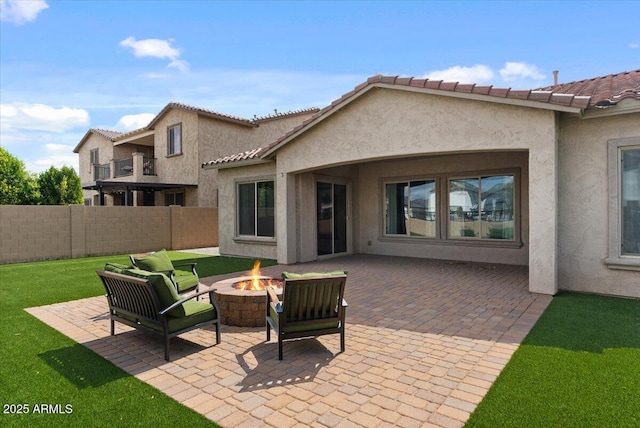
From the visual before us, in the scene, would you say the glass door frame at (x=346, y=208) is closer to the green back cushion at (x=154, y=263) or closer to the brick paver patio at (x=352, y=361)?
the brick paver patio at (x=352, y=361)

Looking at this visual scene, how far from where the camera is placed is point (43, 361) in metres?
4.64

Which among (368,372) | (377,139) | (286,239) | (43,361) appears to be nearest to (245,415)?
(368,372)

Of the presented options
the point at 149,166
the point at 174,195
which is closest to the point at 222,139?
the point at 174,195

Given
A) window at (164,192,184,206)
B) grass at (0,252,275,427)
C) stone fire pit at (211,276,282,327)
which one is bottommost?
grass at (0,252,275,427)

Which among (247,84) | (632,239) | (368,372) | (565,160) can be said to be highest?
(247,84)

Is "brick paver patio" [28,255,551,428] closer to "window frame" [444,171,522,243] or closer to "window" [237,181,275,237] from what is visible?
"window frame" [444,171,522,243]

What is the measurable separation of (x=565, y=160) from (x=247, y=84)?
35.8 ft

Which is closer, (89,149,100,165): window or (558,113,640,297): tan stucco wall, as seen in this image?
(558,113,640,297): tan stucco wall

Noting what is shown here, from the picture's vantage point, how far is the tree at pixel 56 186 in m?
23.8

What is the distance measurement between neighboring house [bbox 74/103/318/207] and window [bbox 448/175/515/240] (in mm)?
14263

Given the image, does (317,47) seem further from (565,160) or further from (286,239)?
(565,160)

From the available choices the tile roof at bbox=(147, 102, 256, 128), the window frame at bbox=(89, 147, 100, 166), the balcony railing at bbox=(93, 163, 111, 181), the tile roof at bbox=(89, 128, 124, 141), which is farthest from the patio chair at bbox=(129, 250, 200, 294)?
the window frame at bbox=(89, 147, 100, 166)

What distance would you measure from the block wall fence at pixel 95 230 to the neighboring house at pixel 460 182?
4.16 m

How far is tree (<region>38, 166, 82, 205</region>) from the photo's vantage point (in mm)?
23766
